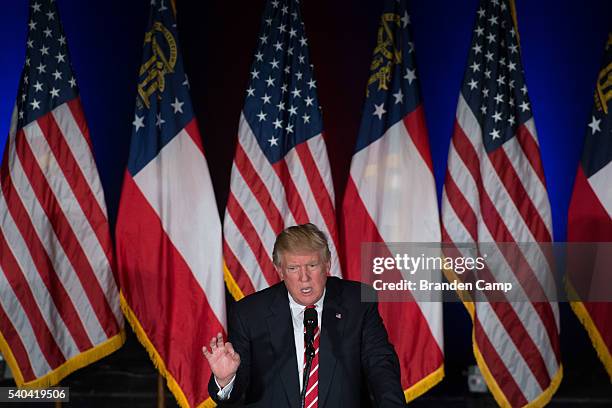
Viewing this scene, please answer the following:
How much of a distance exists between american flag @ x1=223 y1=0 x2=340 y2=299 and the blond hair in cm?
182

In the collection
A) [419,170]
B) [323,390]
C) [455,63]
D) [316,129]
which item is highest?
[455,63]

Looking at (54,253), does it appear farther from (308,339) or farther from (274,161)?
(308,339)

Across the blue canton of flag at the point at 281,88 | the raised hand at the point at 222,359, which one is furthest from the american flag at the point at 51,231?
the raised hand at the point at 222,359

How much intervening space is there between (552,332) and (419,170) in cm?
122

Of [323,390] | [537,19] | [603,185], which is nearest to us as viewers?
[323,390]

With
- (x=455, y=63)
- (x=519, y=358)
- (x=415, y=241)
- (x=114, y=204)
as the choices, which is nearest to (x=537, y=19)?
(x=455, y=63)

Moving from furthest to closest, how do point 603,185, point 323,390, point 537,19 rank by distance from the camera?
point 537,19 → point 603,185 → point 323,390

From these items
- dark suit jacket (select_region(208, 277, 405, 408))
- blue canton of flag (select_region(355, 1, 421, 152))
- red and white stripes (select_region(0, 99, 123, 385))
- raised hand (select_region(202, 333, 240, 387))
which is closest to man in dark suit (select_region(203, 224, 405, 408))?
dark suit jacket (select_region(208, 277, 405, 408))

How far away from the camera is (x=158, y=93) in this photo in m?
4.46

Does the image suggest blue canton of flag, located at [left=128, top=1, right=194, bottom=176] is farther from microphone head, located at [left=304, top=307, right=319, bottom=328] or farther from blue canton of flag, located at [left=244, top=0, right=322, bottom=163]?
microphone head, located at [left=304, top=307, right=319, bottom=328]

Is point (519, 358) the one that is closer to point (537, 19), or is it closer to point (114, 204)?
point (537, 19)

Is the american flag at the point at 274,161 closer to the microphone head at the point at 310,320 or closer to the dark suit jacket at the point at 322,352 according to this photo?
the dark suit jacket at the point at 322,352

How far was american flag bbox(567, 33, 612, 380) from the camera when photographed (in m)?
4.34

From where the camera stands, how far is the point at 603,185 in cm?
437
